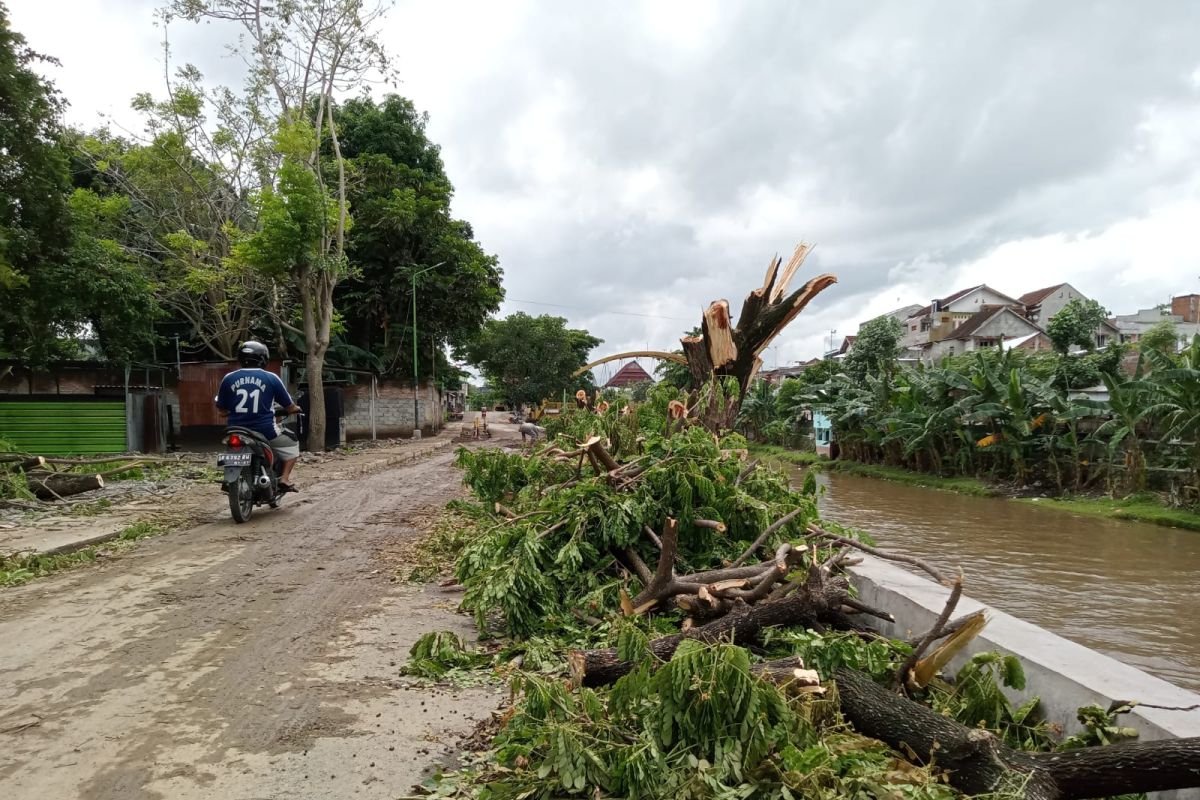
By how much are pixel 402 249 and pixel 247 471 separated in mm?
19930

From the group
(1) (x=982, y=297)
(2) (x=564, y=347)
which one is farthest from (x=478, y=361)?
(1) (x=982, y=297)

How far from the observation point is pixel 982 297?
52.7 meters

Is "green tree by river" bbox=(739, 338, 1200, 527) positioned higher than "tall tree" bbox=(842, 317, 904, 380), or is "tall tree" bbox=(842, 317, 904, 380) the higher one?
"tall tree" bbox=(842, 317, 904, 380)

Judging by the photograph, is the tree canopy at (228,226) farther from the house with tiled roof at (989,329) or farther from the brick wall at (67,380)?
the house with tiled roof at (989,329)

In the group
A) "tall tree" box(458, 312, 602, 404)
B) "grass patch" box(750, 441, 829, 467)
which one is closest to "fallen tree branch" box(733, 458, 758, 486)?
"grass patch" box(750, 441, 829, 467)

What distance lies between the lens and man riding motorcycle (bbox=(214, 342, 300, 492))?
6.65 m

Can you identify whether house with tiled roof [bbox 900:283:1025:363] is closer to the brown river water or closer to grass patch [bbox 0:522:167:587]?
the brown river water

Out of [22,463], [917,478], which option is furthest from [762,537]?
[917,478]

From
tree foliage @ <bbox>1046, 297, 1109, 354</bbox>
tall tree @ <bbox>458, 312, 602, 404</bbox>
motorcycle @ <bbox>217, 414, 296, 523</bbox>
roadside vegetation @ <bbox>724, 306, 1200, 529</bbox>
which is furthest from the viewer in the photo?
tall tree @ <bbox>458, 312, 602, 404</bbox>

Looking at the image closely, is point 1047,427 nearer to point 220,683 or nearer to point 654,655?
point 654,655

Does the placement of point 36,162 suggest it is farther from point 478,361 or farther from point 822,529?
point 478,361

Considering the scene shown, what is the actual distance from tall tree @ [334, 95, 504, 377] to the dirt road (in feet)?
66.4

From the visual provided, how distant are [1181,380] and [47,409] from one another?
21.0m

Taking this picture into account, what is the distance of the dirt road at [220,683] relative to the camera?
238 cm
